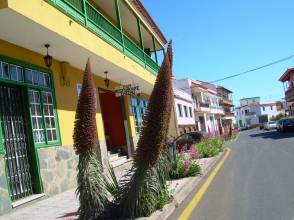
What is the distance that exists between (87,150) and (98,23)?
9034mm

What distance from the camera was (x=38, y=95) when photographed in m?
12.5

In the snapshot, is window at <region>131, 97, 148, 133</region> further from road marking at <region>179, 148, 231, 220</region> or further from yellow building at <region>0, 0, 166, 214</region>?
road marking at <region>179, 148, 231, 220</region>

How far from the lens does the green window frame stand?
11180 millimetres

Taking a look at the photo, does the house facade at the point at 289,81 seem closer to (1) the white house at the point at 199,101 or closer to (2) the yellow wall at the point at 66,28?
(1) the white house at the point at 199,101

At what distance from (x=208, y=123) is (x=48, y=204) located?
2289 inches

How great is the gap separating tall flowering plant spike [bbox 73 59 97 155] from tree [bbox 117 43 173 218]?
2.80 feet

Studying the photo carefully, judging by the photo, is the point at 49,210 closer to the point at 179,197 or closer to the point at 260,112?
the point at 179,197

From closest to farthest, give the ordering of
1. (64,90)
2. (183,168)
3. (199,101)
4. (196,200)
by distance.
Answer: (196,200) < (183,168) < (64,90) < (199,101)

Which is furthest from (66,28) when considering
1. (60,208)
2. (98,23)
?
(60,208)

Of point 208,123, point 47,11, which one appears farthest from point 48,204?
point 208,123

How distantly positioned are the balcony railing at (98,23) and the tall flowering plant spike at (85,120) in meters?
4.48

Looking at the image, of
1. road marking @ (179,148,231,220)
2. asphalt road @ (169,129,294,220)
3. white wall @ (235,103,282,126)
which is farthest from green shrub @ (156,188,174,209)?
white wall @ (235,103,282,126)

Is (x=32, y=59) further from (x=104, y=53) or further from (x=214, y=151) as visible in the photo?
(x=214, y=151)

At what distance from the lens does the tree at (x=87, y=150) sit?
7074mm
